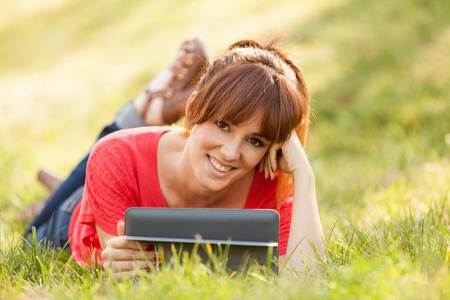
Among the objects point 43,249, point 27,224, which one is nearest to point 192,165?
point 43,249

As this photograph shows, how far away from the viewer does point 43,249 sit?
2.16 metres

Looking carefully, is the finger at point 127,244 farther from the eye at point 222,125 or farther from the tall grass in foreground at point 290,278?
the eye at point 222,125

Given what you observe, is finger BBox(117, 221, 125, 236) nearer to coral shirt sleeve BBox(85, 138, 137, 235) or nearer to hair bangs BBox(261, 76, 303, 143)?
coral shirt sleeve BBox(85, 138, 137, 235)

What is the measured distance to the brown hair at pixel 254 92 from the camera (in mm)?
2088

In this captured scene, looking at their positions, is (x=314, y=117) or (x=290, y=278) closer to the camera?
(x=290, y=278)

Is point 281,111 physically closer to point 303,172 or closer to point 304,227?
point 303,172

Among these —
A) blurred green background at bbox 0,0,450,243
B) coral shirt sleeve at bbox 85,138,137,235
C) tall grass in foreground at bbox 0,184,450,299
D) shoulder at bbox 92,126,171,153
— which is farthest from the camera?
blurred green background at bbox 0,0,450,243

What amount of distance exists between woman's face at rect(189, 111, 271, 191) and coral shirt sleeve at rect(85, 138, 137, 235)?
1.01 ft

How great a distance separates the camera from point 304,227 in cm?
219

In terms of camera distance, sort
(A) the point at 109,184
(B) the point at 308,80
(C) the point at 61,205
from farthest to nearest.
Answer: (B) the point at 308,80 < (C) the point at 61,205 < (A) the point at 109,184

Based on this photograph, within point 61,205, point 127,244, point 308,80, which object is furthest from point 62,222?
point 308,80

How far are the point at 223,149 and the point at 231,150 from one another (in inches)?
1.3

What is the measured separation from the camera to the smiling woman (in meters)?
2.10

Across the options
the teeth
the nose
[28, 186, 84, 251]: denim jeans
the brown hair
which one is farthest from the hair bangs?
[28, 186, 84, 251]: denim jeans
